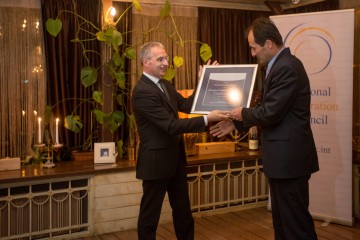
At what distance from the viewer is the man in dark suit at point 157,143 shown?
2.86m

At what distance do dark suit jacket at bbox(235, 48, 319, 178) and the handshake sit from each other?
0.67 ft

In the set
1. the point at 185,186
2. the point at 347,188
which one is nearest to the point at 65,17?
the point at 185,186

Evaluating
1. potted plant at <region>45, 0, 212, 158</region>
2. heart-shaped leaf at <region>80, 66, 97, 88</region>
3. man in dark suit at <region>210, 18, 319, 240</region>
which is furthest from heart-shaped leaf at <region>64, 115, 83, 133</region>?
man in dark suit at <region>210, 18, 319, 240</region>

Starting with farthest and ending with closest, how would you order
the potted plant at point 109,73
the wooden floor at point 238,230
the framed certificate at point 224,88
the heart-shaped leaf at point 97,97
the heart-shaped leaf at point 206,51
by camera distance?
the heart-shaped leaf at point 206,51 → the heart-shaped leaf at point 97,97 → the potted plant at point 109,73 → the wooden floor at point 238,230 → the framed certificate at point 224,88

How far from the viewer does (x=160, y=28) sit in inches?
190

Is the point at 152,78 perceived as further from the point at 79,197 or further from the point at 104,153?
the point at 79,197

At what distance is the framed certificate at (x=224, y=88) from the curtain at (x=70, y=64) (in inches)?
67.3

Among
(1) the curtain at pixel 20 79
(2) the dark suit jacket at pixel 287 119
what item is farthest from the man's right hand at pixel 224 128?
(1) the curtain at pixel 20 79

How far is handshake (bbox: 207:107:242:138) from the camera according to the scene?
2.77m

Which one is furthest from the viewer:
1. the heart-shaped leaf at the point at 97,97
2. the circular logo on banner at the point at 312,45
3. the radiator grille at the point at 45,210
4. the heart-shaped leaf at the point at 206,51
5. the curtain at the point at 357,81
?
the heart-shaped leaf at the point at 206,51

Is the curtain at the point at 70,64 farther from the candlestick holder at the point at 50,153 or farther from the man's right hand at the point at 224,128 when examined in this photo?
the man's right hand at the point at 224,128

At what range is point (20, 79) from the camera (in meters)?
4.20

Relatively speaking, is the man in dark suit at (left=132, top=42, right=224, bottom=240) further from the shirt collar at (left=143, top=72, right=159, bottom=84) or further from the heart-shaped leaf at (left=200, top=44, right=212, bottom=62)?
the heart-shaped leaf at (left=200, top=44, right=212, bottom=62)

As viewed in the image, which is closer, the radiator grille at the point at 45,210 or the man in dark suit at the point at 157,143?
the man in dark suit at the point at 157,143
